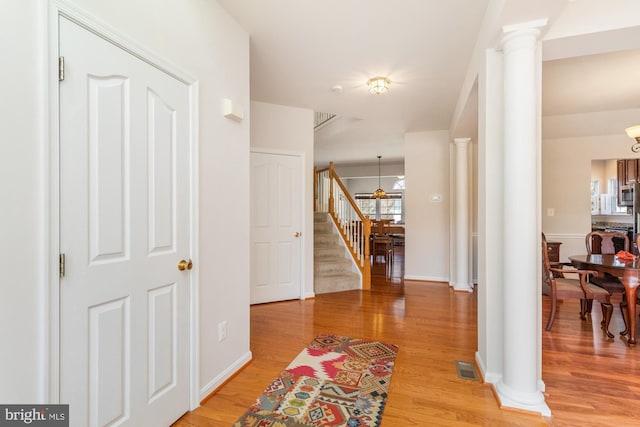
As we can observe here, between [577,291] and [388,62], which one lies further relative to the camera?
[577,291]

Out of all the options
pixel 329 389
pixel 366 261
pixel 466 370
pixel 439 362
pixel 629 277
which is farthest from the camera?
pixel 366 261

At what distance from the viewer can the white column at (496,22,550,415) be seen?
1864 millimetres

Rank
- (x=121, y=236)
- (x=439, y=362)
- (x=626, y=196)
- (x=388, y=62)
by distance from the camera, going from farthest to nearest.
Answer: (x=626, y=196), (x=388, y=62), (x=439, y=362), (x=121, y=236)

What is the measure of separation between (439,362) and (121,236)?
2439 mm

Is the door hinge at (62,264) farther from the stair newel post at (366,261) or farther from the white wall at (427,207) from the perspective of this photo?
the white wall at (427,207)

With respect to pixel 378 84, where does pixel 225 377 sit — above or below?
below

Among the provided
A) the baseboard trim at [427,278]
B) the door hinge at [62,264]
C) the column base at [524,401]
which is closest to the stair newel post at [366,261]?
the baseboard trim at [427,278]

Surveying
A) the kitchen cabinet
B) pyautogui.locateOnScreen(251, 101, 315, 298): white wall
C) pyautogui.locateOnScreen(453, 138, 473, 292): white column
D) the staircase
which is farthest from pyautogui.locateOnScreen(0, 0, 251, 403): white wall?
the kitchen cabinet

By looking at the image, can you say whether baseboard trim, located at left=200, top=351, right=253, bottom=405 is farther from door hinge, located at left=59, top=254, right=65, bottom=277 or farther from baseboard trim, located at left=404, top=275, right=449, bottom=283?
baseboard trim, located at left=404, top=275, right=449, bottom=283

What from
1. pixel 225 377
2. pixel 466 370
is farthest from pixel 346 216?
pixel 225 377

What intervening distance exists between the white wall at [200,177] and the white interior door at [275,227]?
1587 mm

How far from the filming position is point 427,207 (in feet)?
18.1

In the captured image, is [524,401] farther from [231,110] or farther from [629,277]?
[231,110]

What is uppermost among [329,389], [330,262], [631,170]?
[631,170]
